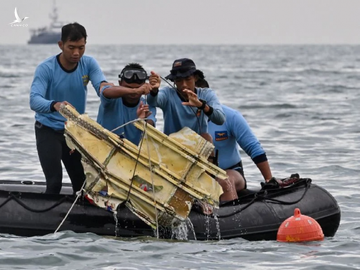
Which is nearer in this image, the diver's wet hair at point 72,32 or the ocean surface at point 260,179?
the ocean surface at point 260,179

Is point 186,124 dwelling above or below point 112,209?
above

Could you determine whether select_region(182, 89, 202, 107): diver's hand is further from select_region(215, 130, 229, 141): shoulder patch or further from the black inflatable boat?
select_region(215, 130, 229, 141): shoulder patch

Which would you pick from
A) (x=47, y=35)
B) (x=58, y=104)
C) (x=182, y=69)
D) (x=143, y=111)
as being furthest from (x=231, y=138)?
(x=47, y=35)

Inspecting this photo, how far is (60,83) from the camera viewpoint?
9750 millimetres

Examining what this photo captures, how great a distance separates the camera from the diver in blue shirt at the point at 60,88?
961 centimetres

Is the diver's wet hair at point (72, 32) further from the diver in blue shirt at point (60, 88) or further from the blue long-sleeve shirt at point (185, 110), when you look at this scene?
the blue long-sleeve shirt at point (185, 110)

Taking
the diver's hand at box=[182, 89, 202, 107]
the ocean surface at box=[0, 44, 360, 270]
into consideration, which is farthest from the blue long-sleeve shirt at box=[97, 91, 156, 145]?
the ocean surface at box=[0, 44, 360, 270]

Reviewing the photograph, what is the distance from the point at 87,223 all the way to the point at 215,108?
1.64m

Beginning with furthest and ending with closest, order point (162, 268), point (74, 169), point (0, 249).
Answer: point (74, 169)
point (0, 249)
point (162, 268)

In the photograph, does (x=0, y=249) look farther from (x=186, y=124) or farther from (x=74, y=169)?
(x=186, y=124)

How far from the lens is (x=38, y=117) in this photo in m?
9.83

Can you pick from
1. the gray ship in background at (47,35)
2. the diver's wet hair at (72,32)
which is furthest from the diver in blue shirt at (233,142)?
the gray ship in background at (47,35)

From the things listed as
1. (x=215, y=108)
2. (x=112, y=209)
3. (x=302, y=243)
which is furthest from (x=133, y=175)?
(x=302, y=243)

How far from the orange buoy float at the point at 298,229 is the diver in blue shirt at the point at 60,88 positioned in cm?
205
